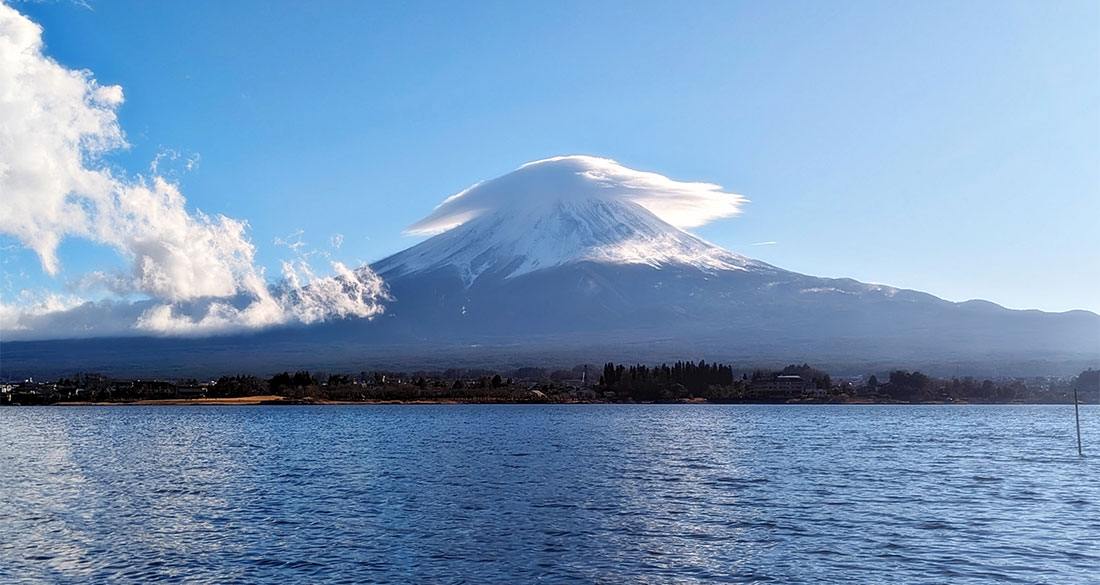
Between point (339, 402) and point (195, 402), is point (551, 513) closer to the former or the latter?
point (339, 402)

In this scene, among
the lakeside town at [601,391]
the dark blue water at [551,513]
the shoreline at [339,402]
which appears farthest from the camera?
the shoreline at [339,402]

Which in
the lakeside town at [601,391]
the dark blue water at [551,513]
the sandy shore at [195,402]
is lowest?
the dark blue water at [551,513]

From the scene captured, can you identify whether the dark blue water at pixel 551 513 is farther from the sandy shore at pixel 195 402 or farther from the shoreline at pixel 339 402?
the sandy shore at pixel 195 402

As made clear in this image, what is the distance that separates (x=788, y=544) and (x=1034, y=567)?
5996 millimetres

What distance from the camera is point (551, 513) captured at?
109 feet

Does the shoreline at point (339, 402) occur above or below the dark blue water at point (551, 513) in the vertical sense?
above

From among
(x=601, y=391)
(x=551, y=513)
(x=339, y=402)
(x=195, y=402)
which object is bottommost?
(x=551, y=513)

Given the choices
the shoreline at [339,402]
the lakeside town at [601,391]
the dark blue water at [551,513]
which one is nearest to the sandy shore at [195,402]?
the shoreline at [339,402]

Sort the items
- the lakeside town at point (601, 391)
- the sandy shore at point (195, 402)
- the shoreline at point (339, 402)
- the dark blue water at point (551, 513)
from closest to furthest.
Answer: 1. the dark blue water at point (551, 513)
2. the lakeside town at point (601, 391)
3. the shoreline at point (339, 402)
4. the sandy shore at point (195, 402)

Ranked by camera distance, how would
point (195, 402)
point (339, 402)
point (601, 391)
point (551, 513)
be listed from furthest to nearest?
point (339, 402), point (601, 391), point (195, 402), point (551, 513)

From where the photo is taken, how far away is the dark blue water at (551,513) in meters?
24.6

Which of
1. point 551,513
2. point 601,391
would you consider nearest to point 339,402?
point 601,391

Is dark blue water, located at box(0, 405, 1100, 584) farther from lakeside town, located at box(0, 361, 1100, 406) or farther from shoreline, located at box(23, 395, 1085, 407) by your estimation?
shoreline, located at box(23, 395, 1085, 407)

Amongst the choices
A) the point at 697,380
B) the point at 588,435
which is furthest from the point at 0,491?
the point at 697,380
